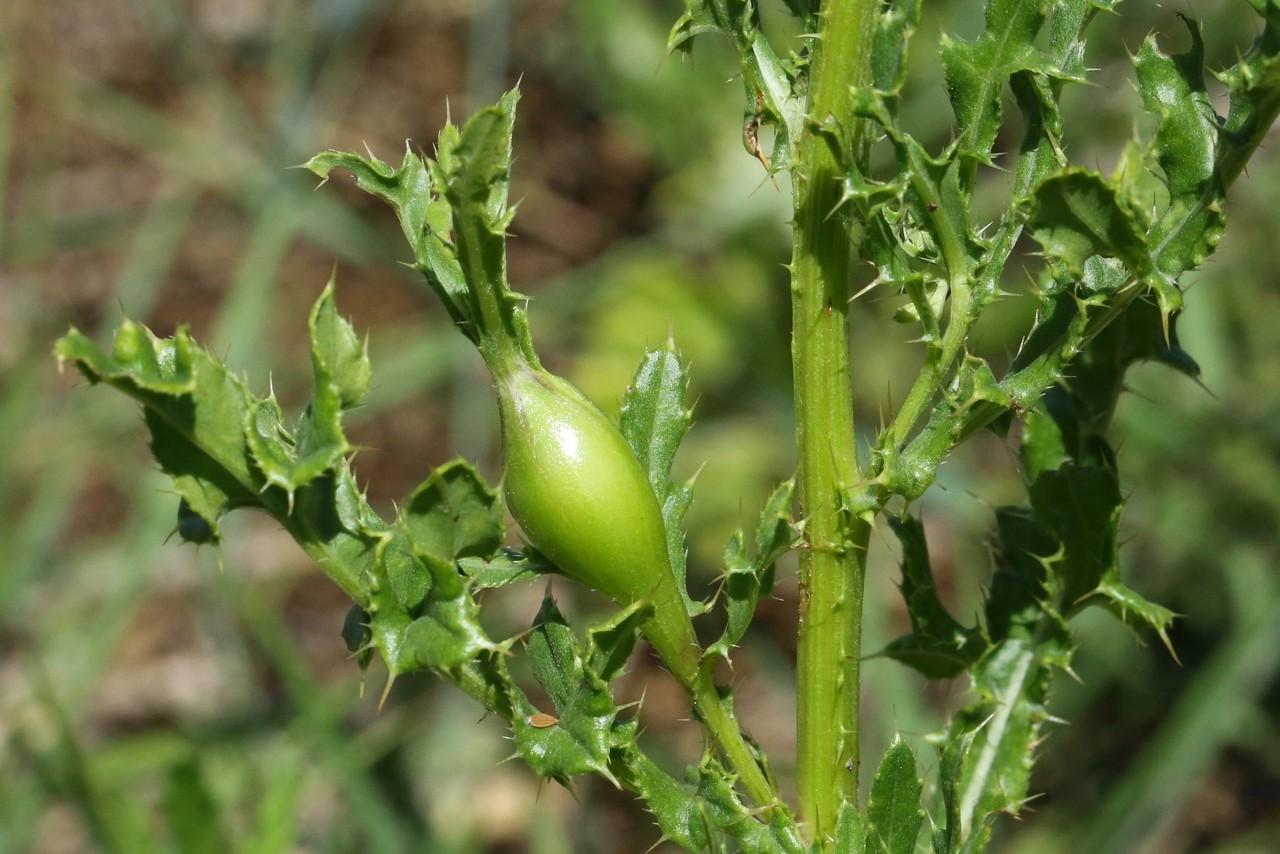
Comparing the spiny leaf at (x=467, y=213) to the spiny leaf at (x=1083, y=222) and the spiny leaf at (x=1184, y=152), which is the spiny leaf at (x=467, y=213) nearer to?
the spiny leaf at (x=1083, y=222)

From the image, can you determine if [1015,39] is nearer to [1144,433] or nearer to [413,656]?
[413,656]

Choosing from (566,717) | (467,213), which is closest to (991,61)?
(467,213)

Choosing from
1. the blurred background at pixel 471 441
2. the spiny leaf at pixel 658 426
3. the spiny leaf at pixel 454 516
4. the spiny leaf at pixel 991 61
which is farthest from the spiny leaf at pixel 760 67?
the blurred background at pixel 471 441

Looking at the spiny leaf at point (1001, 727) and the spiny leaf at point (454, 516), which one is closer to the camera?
the spiny leaf at point (454, 516)

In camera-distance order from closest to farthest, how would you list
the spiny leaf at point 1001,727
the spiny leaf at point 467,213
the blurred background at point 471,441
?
the spiny leaf at point 467,213
the spiny leaf at point 1001,727
the blurred background at point 471,441

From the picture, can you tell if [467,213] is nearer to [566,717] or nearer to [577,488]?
[577,488]

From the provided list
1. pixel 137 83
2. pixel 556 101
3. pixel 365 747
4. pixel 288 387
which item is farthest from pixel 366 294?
pixel 365 747

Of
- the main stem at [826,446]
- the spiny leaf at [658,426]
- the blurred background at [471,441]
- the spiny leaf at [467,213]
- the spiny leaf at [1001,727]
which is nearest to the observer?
the spiny leaf at [467,213]
